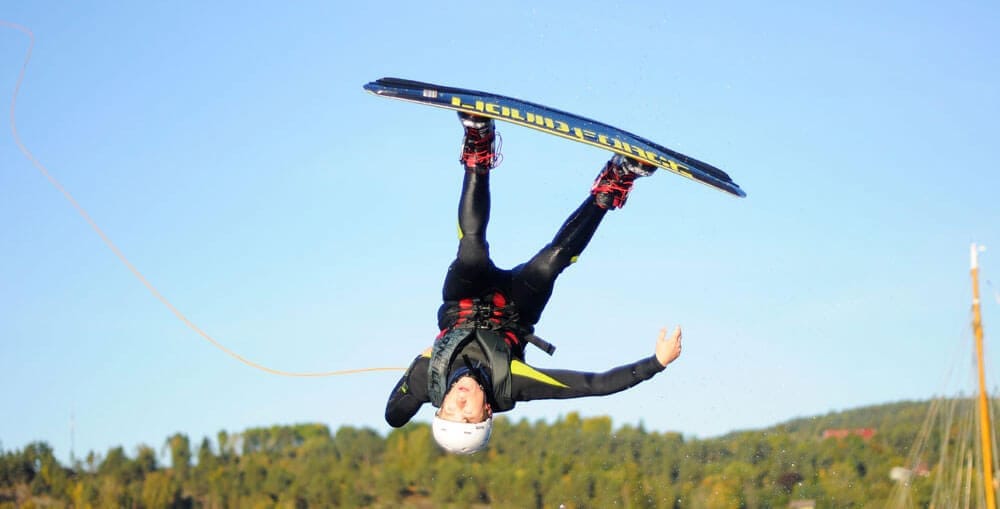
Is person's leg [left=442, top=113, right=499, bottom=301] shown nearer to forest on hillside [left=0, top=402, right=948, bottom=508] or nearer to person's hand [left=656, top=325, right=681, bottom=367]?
person's hand [left=656, top=325, right=681, bottom=367]

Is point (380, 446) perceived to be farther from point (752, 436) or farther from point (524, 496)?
point (752, 436)

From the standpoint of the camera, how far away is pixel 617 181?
37.9ft

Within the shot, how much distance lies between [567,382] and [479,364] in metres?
0.77

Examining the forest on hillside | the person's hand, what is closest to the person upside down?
the person's hand

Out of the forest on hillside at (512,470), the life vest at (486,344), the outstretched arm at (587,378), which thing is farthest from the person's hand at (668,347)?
the forest on hillside at (512,470)

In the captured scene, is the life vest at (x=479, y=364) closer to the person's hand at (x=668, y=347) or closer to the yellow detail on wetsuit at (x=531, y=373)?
the yellow detail on wetsuit at (x=531, y=373)

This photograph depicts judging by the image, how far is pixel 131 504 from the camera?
58.5m

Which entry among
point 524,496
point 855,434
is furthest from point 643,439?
point 524,496

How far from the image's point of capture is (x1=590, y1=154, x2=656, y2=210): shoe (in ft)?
37.8

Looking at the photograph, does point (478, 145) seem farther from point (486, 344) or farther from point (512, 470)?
point (512, 470)

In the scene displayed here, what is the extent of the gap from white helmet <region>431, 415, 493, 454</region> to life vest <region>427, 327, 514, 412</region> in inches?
10.2

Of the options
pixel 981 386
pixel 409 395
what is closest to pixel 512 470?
pixel 981 386

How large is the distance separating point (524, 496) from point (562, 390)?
36.4 m

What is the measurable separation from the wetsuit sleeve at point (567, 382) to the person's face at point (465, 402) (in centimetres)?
41
